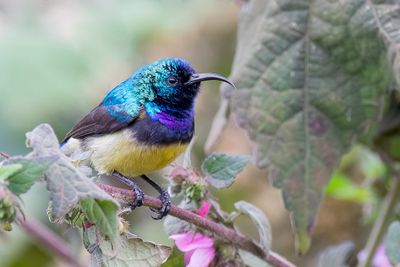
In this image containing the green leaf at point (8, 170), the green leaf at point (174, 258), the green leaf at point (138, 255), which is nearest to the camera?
the green leaf at point (8, 170)

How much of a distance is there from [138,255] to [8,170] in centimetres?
32

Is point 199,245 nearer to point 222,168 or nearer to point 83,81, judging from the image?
point 222,168

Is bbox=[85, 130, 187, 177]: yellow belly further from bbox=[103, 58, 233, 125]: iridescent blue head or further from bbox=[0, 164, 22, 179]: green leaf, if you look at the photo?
bbox=[0, 164, 22, 179]: green leaf

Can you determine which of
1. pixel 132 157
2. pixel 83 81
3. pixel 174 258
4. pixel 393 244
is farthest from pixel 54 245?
pixel 83 81

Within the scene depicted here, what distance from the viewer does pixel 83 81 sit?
337 centimetres

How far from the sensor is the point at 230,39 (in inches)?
175

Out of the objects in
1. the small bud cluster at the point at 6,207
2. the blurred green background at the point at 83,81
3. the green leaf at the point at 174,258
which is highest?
the small bud cluster at the point at 6,207

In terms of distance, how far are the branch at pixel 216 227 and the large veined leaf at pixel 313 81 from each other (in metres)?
0.18

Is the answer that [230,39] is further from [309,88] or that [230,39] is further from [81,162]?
[81,162]

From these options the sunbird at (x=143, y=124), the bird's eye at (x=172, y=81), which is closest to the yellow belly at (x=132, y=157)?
the sunbird at (x=143, y=124)

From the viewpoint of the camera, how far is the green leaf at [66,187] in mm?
1198

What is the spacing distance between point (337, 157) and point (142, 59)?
8.71ft

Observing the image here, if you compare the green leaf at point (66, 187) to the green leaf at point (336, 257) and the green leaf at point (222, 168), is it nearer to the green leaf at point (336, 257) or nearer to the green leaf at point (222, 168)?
the green leaf at point (222, 168)

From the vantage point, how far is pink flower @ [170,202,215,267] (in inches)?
62.2
